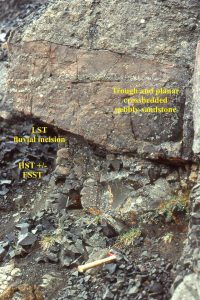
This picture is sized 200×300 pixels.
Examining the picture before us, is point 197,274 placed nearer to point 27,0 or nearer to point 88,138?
point 88,138

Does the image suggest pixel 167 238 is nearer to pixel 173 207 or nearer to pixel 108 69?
pixel 173 207

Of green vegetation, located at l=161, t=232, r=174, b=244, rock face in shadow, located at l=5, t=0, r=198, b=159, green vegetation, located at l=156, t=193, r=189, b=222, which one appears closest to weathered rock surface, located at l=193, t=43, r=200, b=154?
rock face in shadow, located at l=5, t=0, r=198, b=159

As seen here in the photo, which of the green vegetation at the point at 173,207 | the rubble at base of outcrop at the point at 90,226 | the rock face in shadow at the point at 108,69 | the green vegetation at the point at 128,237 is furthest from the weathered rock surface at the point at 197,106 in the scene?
the green vegetation at the point at 128,237

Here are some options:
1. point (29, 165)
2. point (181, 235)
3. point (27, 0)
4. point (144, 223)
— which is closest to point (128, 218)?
point (144, 223)

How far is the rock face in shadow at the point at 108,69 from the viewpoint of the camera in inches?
266

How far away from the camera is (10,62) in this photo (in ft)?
26.4

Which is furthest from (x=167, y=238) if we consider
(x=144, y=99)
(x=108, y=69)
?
(x=108, y=69)

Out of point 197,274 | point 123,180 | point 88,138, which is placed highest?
point 88,138

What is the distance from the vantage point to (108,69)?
7.18m

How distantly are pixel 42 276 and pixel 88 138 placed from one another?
2.19m

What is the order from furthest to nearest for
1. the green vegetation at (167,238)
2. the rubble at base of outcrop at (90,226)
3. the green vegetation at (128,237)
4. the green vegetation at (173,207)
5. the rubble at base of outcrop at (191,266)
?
1. the green vegetation at (128,237)
2. the green vegetation at (173,207)
3. the green vegetation at (167,238)
4. the rubble at base of outcrop at (90,226)
5. the rubble at base of outcrop at (191,266)

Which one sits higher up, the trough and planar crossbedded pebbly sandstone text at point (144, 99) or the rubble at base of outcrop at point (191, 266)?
the trough and planar crossbedded pebbly sandstone text at point (144, 99)

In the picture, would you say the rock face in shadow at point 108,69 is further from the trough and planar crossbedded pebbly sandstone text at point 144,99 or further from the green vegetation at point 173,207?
the green vegetation at point 173,207

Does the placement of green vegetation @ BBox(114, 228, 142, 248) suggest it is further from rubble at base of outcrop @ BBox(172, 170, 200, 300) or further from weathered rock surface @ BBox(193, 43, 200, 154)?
weathered rock surface @ BBox(193, 43, 200, 154)
